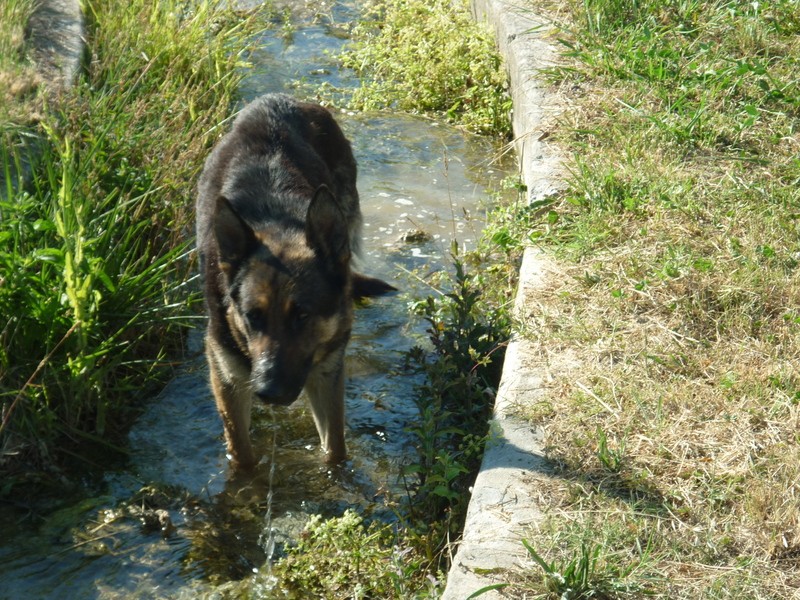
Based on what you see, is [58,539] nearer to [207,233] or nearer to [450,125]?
[207,233]

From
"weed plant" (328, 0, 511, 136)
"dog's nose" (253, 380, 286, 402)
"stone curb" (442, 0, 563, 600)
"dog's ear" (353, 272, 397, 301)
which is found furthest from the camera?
"weed plant" (328, 0, 511, 136)

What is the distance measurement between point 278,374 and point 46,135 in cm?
274

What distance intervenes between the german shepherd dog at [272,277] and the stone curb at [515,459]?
2.97 feet

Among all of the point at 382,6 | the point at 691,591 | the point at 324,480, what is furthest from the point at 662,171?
the point at 382,6

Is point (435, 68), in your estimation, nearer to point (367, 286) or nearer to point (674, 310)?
point (367, 286)

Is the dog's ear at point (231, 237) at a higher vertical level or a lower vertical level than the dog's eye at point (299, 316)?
higher

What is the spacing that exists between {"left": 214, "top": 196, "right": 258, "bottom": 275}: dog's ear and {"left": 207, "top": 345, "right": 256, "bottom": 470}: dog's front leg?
570 millimetres

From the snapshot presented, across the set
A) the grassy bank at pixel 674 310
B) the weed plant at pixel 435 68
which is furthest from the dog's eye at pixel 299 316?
the weed plant at pixel 435 68

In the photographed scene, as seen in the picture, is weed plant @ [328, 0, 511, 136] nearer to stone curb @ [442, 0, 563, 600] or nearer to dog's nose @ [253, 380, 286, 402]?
stone curb @ [442, 0, 563, 600]

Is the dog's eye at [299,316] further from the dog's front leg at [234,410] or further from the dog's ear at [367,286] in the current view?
the dog's ear at [367,286]

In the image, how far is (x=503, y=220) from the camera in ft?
21.5

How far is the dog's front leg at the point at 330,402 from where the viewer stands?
4859mm

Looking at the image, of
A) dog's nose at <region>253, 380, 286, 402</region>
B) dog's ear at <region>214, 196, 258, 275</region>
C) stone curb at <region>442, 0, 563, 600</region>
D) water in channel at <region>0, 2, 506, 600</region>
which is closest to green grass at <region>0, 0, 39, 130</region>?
water in channel at <region>0, 2, 506, 600</region>

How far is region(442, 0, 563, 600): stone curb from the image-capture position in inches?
139
